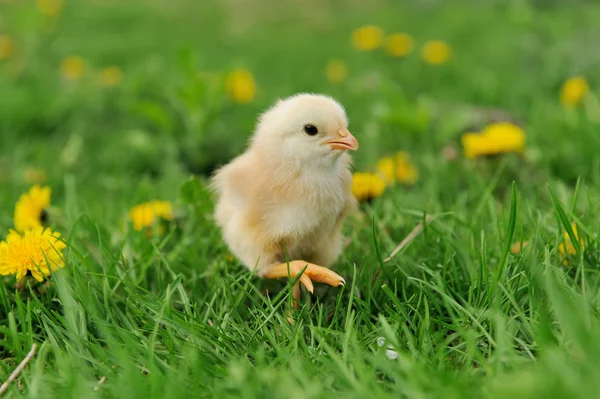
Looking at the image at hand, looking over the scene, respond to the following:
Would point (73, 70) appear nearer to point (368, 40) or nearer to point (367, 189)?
point (368, 40)

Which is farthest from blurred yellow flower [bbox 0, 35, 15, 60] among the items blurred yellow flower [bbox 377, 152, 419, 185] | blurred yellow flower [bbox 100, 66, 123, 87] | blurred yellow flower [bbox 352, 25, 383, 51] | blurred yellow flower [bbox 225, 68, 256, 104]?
blurred yellow flower [bbox 377, 152, 419, 185]

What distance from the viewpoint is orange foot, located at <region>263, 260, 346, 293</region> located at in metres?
2.07

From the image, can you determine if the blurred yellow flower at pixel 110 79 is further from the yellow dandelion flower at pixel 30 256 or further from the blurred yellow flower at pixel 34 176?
the yellow dandelion flower at pixel 30 256

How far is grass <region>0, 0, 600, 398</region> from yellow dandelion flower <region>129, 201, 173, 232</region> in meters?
0.09

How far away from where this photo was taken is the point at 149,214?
9.68 ft

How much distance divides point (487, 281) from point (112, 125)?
12.6 feet

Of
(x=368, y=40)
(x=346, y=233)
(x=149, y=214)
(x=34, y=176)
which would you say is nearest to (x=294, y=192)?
(x=346, y=233)

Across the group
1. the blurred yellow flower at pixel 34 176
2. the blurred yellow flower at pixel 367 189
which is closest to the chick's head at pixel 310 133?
the blurred yellow flower at pixel 367 189

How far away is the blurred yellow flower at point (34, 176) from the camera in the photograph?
404 cm

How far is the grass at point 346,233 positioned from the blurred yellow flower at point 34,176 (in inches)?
4.3

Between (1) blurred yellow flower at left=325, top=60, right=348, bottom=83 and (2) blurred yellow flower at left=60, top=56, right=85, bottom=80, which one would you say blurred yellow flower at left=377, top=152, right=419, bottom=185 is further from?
(2) blurred yellow flower at left=60, top=56, right=85, bottom=80

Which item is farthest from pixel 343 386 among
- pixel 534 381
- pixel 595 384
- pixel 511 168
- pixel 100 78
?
pixel 100 78

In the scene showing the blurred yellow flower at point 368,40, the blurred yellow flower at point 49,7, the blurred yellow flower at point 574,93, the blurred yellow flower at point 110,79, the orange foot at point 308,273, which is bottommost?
the blurred yellow flower at point 574,93

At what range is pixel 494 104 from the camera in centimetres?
510
